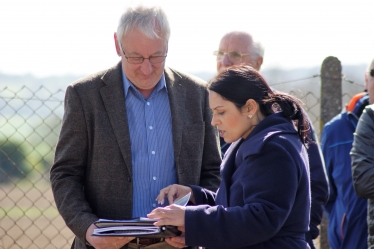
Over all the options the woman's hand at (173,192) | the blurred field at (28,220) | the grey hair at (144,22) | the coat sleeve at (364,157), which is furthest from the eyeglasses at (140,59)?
the blurred field at (28,220)

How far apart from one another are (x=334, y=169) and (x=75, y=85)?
226 cm

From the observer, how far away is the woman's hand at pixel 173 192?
9.68ft

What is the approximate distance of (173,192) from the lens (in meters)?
2.96

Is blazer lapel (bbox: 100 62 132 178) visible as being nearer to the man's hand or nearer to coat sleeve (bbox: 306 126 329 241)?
the man's hand

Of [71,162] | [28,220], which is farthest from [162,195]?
[28,220]

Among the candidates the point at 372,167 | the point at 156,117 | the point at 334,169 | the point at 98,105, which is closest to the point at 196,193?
the point at 156,117

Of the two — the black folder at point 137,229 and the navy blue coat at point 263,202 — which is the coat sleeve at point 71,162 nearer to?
the black folder at point 137,229

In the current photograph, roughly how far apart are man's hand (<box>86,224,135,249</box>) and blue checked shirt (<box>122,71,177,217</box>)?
25cm

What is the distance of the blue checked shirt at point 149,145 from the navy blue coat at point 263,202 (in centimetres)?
54

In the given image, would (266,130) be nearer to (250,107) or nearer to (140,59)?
(250,107)

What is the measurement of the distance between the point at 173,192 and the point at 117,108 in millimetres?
512

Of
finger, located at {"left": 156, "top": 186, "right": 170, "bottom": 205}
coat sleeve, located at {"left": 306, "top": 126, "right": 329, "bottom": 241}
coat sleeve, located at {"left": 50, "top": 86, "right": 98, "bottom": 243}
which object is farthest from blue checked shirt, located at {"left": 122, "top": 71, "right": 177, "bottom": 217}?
coat sleeve, located at {"left": 306, "top": 126, "right": 329, "bottom": 241}

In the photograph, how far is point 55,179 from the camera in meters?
3.09

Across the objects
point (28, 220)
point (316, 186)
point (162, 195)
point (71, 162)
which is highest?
point (71, 162)
